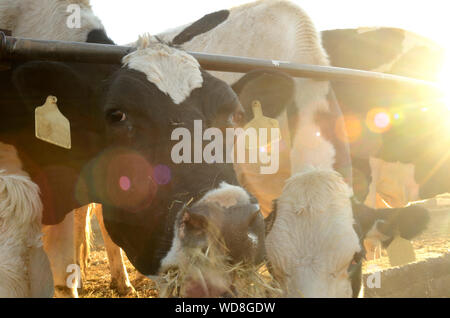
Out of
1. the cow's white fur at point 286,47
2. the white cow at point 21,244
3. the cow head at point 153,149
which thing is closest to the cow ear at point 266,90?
the cow's white fur at point 286,47

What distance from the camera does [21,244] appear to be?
210cm

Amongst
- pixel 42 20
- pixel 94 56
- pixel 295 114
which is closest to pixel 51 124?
pixel 94 56

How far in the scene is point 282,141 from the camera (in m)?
4.24

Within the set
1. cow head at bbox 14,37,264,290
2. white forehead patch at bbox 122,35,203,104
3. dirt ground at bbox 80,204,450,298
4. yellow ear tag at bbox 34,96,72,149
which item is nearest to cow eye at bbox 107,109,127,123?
cow head at bbox 14,37,264,290

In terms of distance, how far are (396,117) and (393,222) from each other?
328 cm

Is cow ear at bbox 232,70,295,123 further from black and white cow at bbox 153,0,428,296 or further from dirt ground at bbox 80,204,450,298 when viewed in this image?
dirt ground at bbox 80,204,450,298

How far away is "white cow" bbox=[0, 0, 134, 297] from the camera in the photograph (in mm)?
4027

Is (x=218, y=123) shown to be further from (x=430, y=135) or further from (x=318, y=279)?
(x=430, y=135)

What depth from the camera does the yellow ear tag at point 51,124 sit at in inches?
124

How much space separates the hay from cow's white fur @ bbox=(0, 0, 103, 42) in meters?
2.57

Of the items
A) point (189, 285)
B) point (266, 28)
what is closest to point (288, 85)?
point (266, 28)

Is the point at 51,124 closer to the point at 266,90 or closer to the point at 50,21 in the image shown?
the point at 50,21

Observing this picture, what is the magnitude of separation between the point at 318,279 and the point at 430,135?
4.62 metres

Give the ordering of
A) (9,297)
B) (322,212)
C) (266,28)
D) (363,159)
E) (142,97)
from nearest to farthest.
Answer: (9,297)
(322,212)
(142,97)
(266,28)
(363,159)
